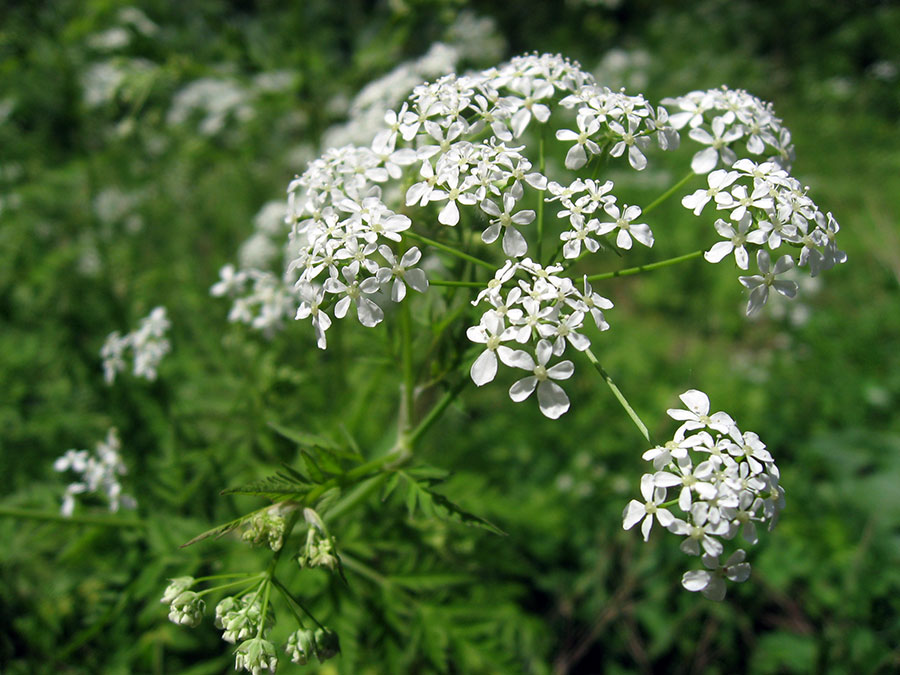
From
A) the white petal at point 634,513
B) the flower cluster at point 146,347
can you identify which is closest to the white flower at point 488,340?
the white petal at point 634,513

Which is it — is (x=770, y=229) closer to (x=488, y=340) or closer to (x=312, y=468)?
(x=488, y=340)

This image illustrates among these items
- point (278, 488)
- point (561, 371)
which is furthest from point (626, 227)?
point (278, 488)

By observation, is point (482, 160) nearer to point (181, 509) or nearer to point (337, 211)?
point (337, 211)

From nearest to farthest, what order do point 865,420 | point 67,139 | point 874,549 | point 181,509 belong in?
1. point 181,509
2. point 874,549
3. point 865,420
4. point 67,139

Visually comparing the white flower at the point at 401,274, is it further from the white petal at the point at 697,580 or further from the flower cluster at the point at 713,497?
the white petal at the point at 697,580

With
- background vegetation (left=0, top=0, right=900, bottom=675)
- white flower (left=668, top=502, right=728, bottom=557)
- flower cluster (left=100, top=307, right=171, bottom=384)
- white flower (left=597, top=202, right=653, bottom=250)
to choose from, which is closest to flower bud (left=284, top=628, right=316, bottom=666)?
background vegetation (left=0, top=0, right=900, bottom=675)

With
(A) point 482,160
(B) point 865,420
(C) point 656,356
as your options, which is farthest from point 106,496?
(B) point 865,420

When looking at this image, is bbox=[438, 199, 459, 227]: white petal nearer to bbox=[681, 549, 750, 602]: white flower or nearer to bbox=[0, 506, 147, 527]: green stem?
bbox=[681, 549, 750, 602]: white flower
